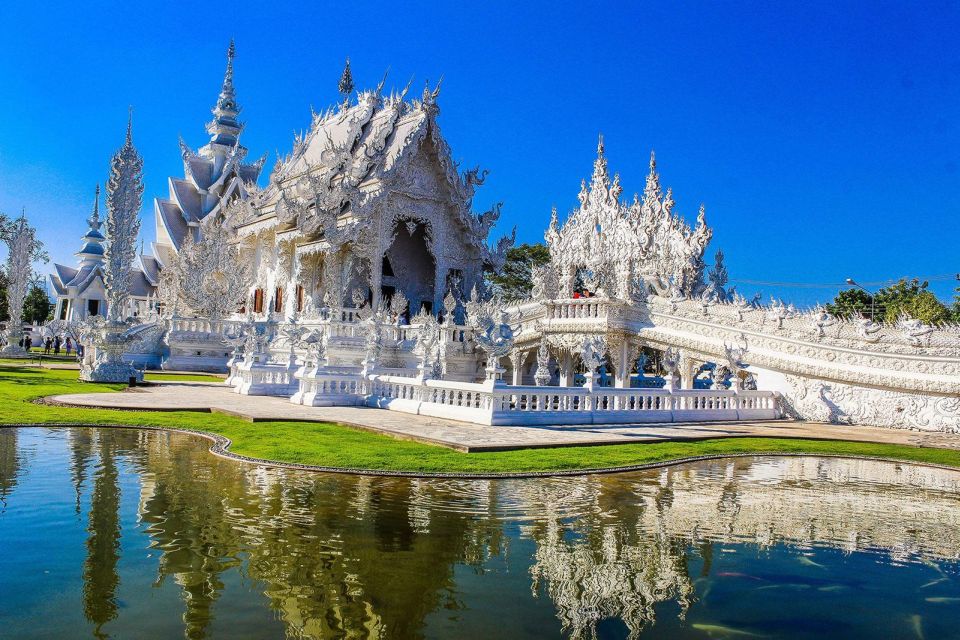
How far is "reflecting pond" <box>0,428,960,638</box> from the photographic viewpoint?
377cm

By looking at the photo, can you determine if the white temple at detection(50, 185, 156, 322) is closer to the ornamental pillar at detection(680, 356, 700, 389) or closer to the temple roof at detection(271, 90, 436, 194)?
the temple roof at detection(271, 90, 436, 194)

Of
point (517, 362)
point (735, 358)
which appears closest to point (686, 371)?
point (735, 358)

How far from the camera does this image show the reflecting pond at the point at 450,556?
377 cm

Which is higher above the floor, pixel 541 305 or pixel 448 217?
pixel 448 217

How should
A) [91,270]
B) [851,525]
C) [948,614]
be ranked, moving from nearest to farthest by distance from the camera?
[948,614]
[851,525]
[91,270]

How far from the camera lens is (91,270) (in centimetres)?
5262

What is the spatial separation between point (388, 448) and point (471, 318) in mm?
8836

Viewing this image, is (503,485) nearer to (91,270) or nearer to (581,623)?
(581,623)

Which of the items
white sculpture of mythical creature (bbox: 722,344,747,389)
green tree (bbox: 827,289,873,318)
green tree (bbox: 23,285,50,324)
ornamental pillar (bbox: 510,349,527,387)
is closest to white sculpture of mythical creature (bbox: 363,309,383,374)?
ornamental pillar (bbox: 510,349,527,387)

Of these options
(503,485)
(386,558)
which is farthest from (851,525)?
(386,558)

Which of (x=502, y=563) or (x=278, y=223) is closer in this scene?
(x=502, y=563)

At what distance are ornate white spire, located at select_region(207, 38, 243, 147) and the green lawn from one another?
3913 centimetres

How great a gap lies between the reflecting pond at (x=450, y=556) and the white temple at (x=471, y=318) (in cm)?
605

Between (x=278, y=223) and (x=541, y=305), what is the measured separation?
11859 millimetres
